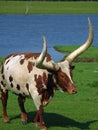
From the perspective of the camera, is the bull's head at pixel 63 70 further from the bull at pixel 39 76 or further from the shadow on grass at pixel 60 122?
the shadow on grass at pixel 60 122

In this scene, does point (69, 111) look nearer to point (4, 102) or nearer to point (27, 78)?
point (4, 102)

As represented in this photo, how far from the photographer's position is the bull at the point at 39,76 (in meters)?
10.8

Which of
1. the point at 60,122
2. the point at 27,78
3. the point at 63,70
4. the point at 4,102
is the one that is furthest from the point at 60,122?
the point at 63,70

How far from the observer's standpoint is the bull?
1080 cm

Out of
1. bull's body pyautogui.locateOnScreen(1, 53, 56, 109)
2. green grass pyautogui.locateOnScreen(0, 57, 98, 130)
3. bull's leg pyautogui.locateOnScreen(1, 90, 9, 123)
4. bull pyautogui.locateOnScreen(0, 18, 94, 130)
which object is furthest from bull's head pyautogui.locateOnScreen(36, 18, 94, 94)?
bull's leg pyautogui.locateOnScreen(1, 90, 9, 123)

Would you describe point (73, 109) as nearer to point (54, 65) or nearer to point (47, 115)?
point (47, 115)

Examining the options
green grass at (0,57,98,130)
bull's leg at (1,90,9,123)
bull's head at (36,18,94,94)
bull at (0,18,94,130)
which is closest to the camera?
bull's head at (36,18,94,94)

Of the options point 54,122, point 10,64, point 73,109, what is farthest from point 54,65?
point 73,109

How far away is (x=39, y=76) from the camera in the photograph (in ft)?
36.8

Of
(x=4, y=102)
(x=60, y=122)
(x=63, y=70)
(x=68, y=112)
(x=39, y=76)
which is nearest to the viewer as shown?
(x=63, y=70)

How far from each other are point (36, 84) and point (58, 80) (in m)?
0.50

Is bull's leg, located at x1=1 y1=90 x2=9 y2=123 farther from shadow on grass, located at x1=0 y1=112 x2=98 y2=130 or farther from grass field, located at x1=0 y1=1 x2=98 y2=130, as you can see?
shadow on grass, located at x1=0 y1=112 x2=98 y2=130

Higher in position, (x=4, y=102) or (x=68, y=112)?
(x=4, y=102)

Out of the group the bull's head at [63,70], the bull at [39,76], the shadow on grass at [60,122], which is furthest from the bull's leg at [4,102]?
the bull's head at [63,70]
